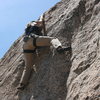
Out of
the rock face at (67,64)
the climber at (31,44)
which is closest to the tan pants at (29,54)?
the climber at (31,44)

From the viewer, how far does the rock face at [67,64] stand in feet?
35.1

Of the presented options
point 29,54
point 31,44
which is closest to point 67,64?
point 31,44

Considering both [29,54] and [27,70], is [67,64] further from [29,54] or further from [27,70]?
[29,54]

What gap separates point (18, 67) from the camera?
49.2 ft

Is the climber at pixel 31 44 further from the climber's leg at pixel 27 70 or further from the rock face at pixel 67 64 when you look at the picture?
Answer: the rock face at pixel 67 64

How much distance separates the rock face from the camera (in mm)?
10690

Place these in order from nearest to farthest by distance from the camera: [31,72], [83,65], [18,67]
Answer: [83,65] < [31,72] < [18,67]

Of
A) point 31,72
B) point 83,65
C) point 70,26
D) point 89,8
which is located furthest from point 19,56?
point 83,65

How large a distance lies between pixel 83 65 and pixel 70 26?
313 cm

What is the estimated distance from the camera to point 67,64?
496 inches

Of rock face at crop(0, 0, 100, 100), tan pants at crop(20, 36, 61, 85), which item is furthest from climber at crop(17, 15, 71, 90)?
rock face at crop(0, 0, 100, 100)

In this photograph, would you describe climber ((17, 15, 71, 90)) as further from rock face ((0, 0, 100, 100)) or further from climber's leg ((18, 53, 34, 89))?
rock face ((0, 0, 100, 100))

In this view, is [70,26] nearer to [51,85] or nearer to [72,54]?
[72,54]

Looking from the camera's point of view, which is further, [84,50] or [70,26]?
[70,26]
